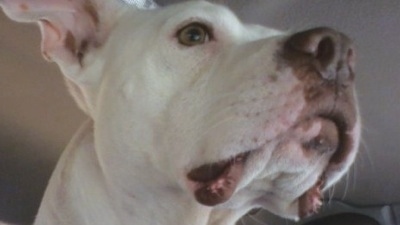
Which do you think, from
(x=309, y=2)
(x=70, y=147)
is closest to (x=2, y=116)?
(x=70, y=147)

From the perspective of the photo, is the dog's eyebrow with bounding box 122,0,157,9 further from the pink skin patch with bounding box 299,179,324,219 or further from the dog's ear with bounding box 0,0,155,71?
the pink skin patch with bounding box 299,179,324,219

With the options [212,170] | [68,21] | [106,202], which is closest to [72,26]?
[68,21]

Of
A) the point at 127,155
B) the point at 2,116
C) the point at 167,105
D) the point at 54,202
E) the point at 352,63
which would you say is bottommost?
the point at 2,116

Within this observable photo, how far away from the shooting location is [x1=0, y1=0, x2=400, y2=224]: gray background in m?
1.88

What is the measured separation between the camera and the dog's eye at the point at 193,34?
1.46 m

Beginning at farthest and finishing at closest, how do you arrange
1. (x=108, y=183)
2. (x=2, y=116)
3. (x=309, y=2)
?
1. (x=2, y=116)
2. (x=309, y=2)
3. (x=108, y=183)

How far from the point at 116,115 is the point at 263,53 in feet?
0.99

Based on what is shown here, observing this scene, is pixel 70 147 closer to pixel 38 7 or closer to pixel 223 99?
pixel 38 7

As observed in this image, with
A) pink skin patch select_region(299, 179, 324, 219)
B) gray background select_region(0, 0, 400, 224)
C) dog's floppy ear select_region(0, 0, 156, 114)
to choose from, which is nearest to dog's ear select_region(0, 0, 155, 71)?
dog's floppy ear select_region(0, 0, 156, 114)

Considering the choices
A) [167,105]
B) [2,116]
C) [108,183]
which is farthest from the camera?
[2,116]

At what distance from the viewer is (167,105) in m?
1.40

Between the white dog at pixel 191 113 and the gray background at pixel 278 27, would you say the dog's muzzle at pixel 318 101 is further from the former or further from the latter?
the gray background at pixel 278 27

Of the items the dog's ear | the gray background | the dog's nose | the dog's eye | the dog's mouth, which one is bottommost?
the gray background

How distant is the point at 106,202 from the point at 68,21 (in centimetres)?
36
